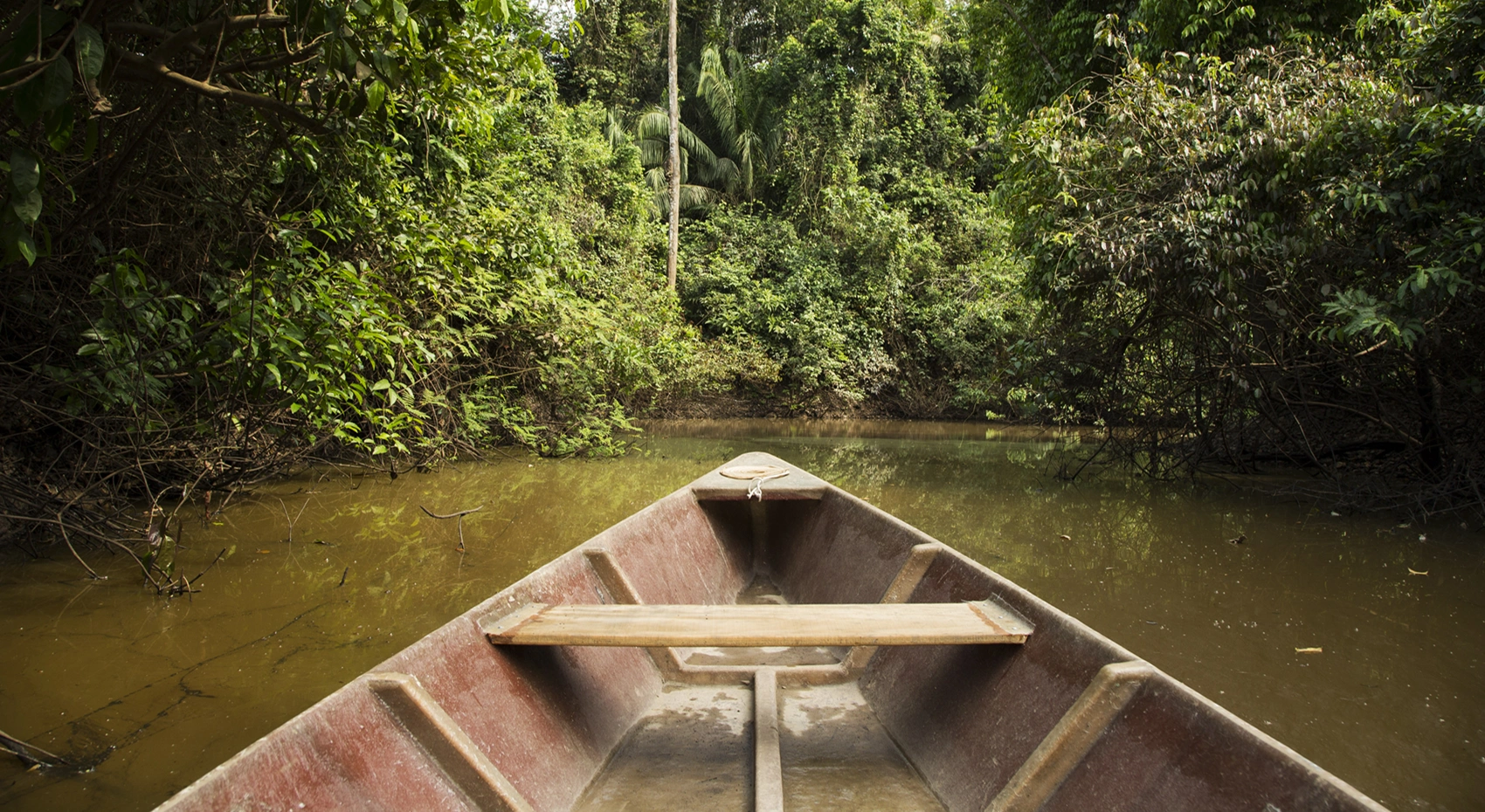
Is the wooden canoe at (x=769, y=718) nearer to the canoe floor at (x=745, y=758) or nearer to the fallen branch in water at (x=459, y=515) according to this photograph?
the canoe floor at (x=745, y=758)

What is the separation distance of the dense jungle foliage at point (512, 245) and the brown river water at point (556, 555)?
0.47m

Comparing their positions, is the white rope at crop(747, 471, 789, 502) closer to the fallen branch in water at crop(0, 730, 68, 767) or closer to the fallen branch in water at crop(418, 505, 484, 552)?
the fallen branch in water at crop(418, 505, 484, 552)

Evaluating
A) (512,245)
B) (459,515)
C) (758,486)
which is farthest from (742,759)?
(512,245)

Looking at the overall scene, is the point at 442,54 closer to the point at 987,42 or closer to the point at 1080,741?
the point at 1080,741

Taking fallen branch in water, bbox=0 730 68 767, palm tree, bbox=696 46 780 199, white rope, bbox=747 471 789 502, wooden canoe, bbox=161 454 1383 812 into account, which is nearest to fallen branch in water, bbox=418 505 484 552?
white rope, bbox=747 471 789 502

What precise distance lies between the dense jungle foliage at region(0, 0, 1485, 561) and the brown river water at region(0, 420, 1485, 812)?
0.47 m

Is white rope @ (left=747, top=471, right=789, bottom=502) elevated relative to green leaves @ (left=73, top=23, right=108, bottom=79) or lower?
lower

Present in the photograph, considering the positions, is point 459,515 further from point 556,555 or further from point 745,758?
point 745,758

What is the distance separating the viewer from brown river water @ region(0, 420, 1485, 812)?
101 inches

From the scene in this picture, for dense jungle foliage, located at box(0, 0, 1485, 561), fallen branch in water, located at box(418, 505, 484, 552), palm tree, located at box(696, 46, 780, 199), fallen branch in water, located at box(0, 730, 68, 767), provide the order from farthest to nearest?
palm tree, located at box(696, 46, 780, 199) < fallen branch in water, located at box(418, 505, 484, 552) < dense jungle foliage, located at box(0, 0, 1485, 561) < fallen branch in water, located at box(0, 730, 68, 767)

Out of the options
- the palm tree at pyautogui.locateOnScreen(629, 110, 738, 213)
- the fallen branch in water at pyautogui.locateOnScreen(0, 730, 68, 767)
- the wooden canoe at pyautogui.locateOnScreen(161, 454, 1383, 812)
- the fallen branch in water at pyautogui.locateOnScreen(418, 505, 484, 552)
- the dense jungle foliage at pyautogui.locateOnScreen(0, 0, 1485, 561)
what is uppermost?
the palm tree at pyautogui.locateOnScreen(629, 110, 738, 213)

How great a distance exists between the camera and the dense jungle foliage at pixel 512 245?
3266 millimetres

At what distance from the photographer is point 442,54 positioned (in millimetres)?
3789

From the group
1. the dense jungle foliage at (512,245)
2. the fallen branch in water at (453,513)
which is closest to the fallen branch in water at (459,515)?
the fallen branch in water at (453,513)
